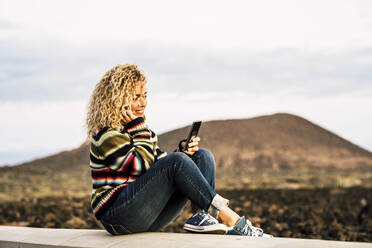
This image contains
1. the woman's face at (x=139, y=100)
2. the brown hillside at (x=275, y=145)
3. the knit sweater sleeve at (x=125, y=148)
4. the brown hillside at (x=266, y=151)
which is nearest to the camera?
the knit sweater sleeve at (x=125, y=148)

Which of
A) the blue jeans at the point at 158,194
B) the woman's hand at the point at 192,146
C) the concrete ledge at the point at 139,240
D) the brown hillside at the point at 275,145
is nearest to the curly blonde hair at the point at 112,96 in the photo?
the blue jeans at the point at 158,194

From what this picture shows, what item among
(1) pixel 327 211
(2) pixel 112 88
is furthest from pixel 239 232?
(1) pixel 327 211

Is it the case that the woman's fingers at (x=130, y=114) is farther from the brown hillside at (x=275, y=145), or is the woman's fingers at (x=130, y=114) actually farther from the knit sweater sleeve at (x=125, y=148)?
the brown hillside at (x=275, y=145)

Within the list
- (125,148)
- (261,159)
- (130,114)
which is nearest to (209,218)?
(125,148)

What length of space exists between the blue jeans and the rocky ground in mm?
4084

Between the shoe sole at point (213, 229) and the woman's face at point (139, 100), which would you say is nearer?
the shoe sole at point (213, 229)

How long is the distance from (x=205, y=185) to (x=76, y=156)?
1308 inches

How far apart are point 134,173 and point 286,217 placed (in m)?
6.33

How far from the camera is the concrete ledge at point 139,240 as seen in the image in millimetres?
2758

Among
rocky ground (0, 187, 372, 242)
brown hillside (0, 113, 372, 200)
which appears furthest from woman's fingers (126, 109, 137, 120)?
brown hillside (0, 113, 372, 200)

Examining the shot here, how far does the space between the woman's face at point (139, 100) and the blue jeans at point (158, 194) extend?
1.46ft

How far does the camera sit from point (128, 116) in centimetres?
326

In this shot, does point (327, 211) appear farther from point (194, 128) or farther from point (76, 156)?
point (76, 156)

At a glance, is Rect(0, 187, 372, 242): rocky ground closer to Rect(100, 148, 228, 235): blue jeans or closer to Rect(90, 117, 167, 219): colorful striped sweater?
Rect(100, 148, 228, 235): blue jeans
